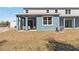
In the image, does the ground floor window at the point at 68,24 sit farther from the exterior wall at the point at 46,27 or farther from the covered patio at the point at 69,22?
the exterior wall at the point at 46,27

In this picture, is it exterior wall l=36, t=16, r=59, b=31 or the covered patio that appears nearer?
exterior wall l=36, t=16, r=59, b=31

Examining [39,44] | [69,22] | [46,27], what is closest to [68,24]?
[69,22]

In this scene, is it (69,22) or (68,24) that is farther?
(69,22)

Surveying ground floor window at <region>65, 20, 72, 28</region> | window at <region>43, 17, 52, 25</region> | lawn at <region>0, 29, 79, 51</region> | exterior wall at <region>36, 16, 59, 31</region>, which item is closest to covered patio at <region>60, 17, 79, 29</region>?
ground floor window at <region>65, 20, 72, 28</region>

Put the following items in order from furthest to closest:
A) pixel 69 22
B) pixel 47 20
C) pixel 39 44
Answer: pixel 69 22
pixel 47 20
pixel 39 44

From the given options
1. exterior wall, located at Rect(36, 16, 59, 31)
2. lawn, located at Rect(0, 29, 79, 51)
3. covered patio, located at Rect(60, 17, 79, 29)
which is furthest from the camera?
covered patio, located at Rect(60, 17, 79, 29)

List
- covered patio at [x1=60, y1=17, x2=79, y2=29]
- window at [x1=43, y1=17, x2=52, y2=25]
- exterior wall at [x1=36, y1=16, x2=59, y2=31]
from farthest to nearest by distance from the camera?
covered patio at [x1=60, y1=17, x2=79, y2=29], window at [x1=43, y1=17, x2=52, y2=25], exterior wall at [x1=36, y1=16, x2=59, y2=31]

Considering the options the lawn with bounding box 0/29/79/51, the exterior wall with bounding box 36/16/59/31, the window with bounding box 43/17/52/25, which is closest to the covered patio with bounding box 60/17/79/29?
the exterior wall with bounding box 36/16/59/31

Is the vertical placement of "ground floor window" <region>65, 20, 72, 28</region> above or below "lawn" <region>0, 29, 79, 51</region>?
above

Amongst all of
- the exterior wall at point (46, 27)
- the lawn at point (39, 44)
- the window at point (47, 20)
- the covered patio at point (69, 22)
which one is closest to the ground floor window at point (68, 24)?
the covered patio at point (69, 22)

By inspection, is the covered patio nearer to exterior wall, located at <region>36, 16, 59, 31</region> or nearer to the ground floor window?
the ground floor window

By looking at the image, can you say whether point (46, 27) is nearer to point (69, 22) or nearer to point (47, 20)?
point (47, 20)

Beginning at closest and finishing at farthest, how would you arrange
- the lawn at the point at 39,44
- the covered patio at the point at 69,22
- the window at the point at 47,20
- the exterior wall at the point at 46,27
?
the lawn at the point at 39,44, the exterior wall at the point at 46,27, the window at the point at 47,20, the covered patio at the point at 69,22
